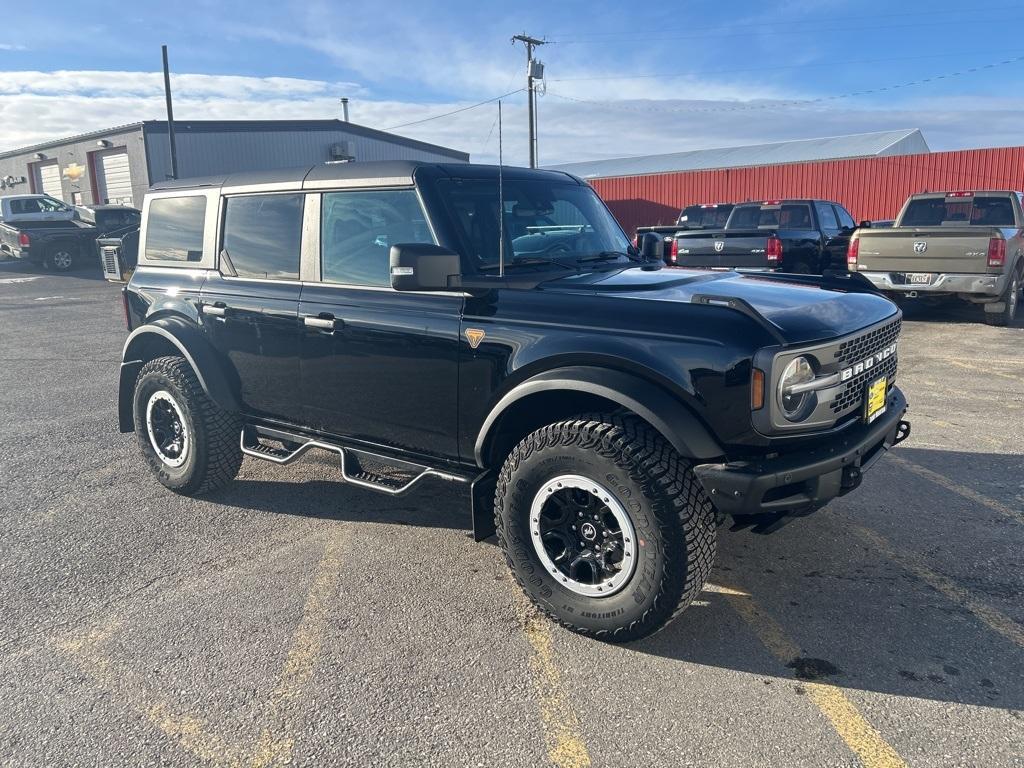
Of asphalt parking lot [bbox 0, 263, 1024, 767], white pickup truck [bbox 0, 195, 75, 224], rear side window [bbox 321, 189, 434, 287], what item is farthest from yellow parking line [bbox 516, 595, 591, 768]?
white pickup truck [bbox 0, 195, 75, 224]

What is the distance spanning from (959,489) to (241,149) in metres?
29.8

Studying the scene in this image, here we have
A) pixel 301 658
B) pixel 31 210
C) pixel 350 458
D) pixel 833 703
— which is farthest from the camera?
pixel 31 210

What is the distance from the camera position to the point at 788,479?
2820 mm

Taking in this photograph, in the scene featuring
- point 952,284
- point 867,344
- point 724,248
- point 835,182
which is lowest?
point 952,284

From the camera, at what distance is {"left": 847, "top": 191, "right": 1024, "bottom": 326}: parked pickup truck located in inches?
399

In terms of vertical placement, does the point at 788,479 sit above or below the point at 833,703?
above

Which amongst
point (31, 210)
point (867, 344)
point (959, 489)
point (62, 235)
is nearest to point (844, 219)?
point (959, 489)

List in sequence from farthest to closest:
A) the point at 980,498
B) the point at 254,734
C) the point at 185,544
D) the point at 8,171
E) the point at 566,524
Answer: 1. the point at 8,171
2. the point at 980,498
3. the point at 185,544
4. the point at 566,524
5. the point at 254,734

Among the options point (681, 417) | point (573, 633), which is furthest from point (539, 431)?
point (573, 633)

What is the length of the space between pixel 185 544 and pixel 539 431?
219 cm

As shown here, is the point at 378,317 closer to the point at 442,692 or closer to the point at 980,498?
the point at 442,692

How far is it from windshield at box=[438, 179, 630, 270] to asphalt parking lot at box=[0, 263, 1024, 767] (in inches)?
61.9

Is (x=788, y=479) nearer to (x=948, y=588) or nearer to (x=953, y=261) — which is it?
(x=948, y=588)

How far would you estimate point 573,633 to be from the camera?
3246 mm
